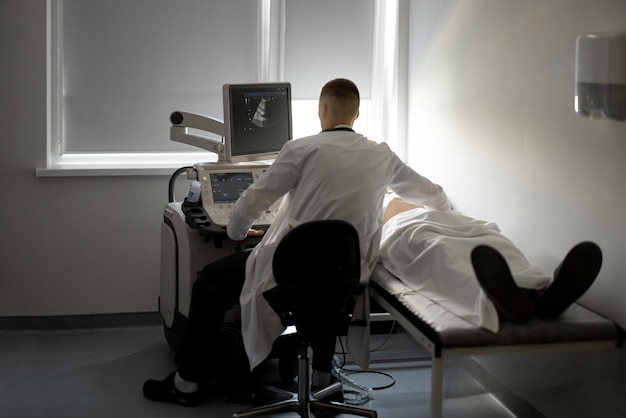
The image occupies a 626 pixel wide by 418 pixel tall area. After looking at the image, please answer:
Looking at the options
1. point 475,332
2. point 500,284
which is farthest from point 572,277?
point 475,332

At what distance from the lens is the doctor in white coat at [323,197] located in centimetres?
300

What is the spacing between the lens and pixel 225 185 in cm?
369

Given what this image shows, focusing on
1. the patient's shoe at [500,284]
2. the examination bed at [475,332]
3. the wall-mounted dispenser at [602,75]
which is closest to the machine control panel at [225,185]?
the examination bed at [475,332]

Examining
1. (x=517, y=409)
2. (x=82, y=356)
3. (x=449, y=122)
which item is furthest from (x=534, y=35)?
(x=82, y=356)

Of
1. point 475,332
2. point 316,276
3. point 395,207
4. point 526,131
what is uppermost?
point 526,131

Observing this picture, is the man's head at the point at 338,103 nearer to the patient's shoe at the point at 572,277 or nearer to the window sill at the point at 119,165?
the patient's shoe at the point at 572,277

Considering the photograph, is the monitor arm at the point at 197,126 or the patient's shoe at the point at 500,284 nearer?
the patient's shoe at the point at 500,284

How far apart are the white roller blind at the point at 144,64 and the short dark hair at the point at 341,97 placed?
1.53 m

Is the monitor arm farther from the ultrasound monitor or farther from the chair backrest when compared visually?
the chair backrest

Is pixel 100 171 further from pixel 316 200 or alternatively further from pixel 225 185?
pixel 316 200

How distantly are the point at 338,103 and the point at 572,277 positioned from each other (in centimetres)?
113

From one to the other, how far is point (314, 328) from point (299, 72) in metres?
2.07

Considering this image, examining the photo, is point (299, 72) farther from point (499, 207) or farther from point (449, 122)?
point (499, 207)

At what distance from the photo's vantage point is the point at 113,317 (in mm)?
4461
